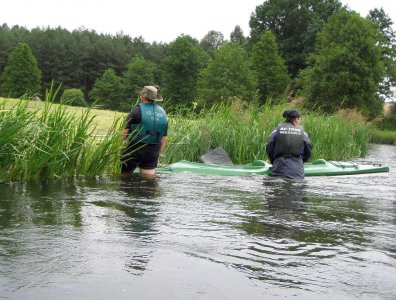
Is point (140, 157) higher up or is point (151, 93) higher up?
point (151, 93)

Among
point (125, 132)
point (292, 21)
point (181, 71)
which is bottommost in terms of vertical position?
point (125, 132)

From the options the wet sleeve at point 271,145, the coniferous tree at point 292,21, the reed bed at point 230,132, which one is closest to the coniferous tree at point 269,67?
the coniferous tree at point 292,21

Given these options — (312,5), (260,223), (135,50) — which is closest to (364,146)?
(260,223)

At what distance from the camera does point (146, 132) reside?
8.01m

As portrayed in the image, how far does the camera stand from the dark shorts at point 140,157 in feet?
26.9

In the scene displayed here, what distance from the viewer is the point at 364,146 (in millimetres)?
18516

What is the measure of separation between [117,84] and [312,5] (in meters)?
26.5

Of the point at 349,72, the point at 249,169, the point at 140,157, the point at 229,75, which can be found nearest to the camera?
the point at 140,157

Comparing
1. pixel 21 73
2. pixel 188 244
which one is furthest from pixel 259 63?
pixel 188 244

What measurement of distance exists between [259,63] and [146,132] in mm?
38593

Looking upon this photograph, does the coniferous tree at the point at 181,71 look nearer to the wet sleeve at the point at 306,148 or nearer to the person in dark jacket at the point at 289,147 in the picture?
the wet sleeve at the point at 306,148

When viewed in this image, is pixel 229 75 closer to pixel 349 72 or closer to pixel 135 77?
pixel 349 72

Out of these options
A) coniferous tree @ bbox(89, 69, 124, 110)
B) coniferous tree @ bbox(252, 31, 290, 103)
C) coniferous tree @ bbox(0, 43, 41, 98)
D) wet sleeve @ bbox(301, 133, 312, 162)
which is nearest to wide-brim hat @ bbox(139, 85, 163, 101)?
wet sleeve @ bbox(301, 133, 312, 162)

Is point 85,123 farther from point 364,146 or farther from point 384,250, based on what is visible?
point 364,146
